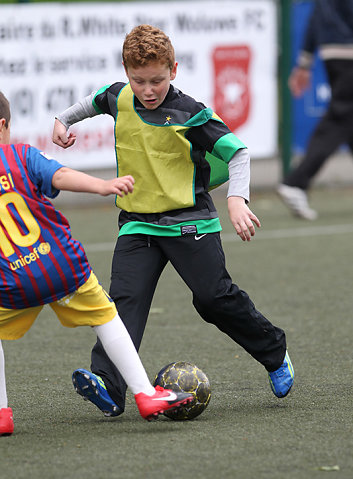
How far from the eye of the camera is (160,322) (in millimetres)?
6414

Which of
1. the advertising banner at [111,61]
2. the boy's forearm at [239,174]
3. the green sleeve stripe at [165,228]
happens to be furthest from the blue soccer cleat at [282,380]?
the advertising banner at [111,61]

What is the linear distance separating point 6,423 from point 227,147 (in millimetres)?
1339

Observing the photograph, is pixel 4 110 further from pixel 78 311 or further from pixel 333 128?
pixel 333 128

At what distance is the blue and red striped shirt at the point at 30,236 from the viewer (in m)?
3.90

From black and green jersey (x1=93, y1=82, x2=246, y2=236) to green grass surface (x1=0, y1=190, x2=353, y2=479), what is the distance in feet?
2.60

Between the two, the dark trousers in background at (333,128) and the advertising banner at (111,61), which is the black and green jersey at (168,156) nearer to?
the dark trousers in background at (333,128)

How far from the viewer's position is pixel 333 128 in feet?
34.2

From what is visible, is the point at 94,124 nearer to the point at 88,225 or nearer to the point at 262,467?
the point at 88,225

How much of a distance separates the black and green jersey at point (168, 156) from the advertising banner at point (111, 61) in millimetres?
6719

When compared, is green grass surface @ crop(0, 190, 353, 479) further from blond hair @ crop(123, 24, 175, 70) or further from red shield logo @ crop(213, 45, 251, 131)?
red shield logo @ crop(213, 45, 251, 131)

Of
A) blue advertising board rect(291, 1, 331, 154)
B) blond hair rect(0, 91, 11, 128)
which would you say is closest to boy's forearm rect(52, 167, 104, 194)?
blond hair rect(0, 91, 11, 128)

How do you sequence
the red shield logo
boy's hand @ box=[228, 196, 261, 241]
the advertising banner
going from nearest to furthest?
1. boy's hand @ box=[228, 196, 261, 241]
2. the advertising banner
3. the red shield logo

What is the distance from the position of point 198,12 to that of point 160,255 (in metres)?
7.85

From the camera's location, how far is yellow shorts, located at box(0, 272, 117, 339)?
4062mm
